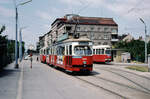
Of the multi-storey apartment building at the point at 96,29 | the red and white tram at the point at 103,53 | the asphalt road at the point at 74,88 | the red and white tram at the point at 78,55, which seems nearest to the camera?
Answer: the asphalt road at the point at 74,88

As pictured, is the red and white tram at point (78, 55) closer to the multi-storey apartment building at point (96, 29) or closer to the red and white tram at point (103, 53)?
the red and white tram at point (103, 53)

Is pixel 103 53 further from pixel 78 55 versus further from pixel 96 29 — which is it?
pixel 96 29

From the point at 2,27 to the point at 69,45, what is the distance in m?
5.29

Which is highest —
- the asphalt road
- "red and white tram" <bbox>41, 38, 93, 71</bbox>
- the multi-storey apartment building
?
the multi-storey apartment building

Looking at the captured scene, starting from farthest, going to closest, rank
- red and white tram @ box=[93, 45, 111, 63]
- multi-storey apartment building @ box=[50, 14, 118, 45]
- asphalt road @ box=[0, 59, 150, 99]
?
multi-storey apartment building @ box=[50, 14, 118, 45], red and white tram @ box=[93, 45, 111, 63], asphalt road @ box=[0, 59, 150, 99]

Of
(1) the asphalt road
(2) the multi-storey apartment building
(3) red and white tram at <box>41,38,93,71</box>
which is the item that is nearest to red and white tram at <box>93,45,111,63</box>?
(3) red and white tram at <box>41,38,93,71</box>

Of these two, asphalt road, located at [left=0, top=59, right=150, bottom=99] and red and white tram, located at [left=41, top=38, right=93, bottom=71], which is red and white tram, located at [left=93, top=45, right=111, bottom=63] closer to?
red and white tram, located at [left=41, top=38, right=93, bottom=71]

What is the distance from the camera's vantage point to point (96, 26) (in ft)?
266

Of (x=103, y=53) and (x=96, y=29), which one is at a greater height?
(x=96, y=29)

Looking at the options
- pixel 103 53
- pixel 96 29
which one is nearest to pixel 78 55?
pixel 103 53

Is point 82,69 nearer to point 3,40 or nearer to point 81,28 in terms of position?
point 3,40

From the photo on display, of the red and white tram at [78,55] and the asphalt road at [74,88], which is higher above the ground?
the red and white tram at [78,55]

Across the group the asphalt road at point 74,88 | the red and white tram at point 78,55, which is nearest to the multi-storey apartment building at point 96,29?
the red and white tram at point 78,55

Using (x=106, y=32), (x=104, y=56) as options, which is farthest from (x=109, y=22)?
(x=104, y=56)
